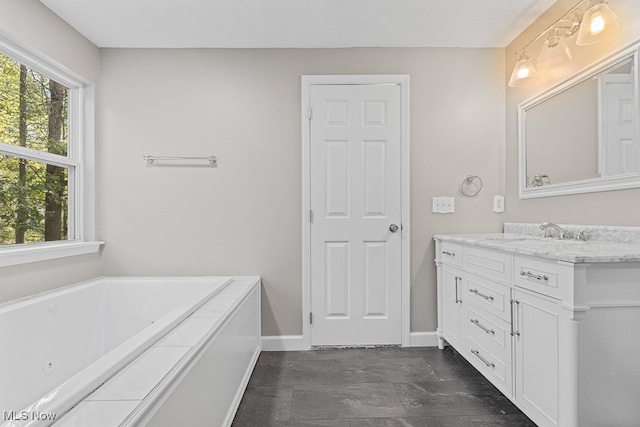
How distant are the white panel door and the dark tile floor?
24 centimetres

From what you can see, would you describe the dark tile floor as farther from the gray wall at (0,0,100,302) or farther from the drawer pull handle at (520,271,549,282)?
the gray wall at (0,0,100,302)

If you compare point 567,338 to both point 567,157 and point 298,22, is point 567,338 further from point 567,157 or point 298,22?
point 298,22

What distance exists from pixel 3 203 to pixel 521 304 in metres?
2.80

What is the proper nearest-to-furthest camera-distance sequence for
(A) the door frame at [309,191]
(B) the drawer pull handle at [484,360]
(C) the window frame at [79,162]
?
(B) the drawer pull handle at [484,360] < (C) the window frame at [79,162] < (A) the door frame at [309,191]

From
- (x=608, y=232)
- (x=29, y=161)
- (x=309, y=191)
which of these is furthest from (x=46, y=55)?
(x=608, y=232)

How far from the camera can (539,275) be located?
5.01ft

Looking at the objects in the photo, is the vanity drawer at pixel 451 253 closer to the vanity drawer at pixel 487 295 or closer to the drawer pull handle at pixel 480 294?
the vanity drawer at pixel 487 295

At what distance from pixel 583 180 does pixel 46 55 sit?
3.25 metres

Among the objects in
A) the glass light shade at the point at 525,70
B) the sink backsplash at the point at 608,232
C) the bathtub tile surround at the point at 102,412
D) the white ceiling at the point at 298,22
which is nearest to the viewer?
the bathtub tile surround at the point at 102,412

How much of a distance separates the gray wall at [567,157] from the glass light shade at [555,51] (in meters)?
0.05

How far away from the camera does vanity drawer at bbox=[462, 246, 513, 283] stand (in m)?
1.79

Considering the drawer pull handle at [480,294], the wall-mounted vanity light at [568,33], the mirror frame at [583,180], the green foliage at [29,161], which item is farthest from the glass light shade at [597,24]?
the green foliage at [29,161]

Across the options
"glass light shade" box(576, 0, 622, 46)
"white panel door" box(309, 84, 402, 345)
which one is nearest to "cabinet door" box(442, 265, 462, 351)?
"white panel door" box(309, 84, 402, 345)

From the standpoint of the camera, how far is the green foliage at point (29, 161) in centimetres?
208
